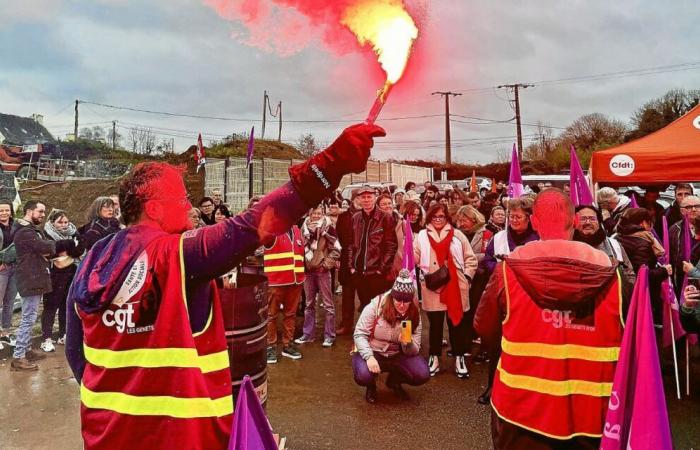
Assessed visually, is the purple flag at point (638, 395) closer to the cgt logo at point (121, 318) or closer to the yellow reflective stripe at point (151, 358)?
the yellow reflective stripe at point (151, 358)

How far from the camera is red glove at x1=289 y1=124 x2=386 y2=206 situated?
5.33 ft

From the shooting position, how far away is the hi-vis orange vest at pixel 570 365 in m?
2.41

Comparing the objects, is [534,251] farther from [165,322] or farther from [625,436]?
[165,322]

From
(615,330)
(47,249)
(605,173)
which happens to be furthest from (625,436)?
(47,249)

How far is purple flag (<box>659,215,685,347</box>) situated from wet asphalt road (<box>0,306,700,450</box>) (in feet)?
1.98

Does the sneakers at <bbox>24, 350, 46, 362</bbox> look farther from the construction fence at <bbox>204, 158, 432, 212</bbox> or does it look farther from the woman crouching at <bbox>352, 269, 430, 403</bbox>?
the construction fence at <bbox>204, 158, 432, 212</bbox>

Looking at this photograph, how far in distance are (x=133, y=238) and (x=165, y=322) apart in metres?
0.32

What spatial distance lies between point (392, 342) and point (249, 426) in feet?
10.9

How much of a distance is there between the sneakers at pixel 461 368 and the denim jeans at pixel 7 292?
5.58m

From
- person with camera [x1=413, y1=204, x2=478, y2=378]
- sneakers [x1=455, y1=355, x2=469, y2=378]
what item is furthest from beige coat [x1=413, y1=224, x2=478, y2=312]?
sneakers [x1=455, y1=355, x2=469, y2=378]

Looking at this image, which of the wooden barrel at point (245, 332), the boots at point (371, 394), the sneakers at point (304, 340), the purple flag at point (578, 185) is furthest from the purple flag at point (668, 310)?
the sneakers at point (304, 340)

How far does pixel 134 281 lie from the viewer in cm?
165

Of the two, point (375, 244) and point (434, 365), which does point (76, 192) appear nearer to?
point (375, 244)

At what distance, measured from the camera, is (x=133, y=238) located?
1743 mm
